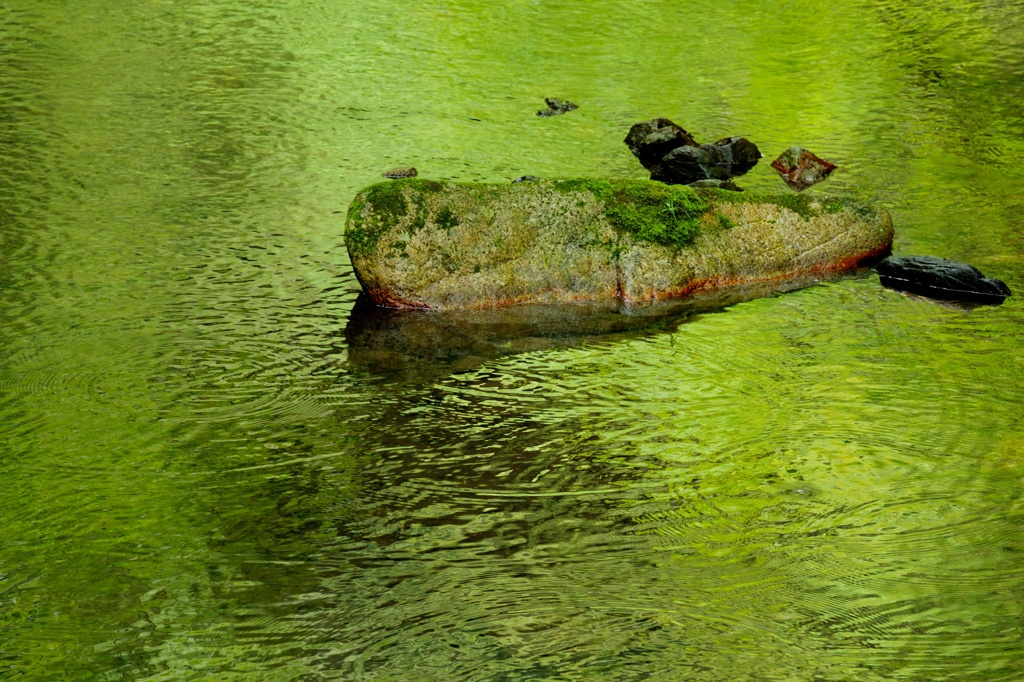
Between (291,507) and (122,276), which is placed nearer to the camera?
(291,507)

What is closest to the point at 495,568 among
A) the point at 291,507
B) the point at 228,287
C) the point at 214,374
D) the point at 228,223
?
the point at 291,507

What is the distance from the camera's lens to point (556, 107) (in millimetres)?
12750

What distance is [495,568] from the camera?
489cm

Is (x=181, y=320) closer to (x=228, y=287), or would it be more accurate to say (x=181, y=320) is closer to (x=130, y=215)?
(x=228, y=287)

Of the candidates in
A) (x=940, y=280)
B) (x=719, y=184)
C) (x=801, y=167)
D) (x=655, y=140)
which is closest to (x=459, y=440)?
(x=940, y=280)

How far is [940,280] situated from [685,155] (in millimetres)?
3202

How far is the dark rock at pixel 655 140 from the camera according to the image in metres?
11.0

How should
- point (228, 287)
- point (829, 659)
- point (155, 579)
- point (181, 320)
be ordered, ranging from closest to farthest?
point (829, 659) < point (155, 579) < point (181, 320) < point (228, 287)

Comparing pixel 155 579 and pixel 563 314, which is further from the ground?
pixel 563 314

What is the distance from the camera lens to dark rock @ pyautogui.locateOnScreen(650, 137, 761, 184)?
34.2ft

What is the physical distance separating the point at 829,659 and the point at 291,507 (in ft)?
8.73

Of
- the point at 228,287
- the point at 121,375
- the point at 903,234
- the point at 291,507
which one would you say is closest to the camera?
the point at 291,507

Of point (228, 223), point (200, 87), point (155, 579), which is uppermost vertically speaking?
point (200, 87)

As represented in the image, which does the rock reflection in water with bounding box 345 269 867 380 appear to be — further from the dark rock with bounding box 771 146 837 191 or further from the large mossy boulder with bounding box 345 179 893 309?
the dark rock with bounding box 771 146 837 191
